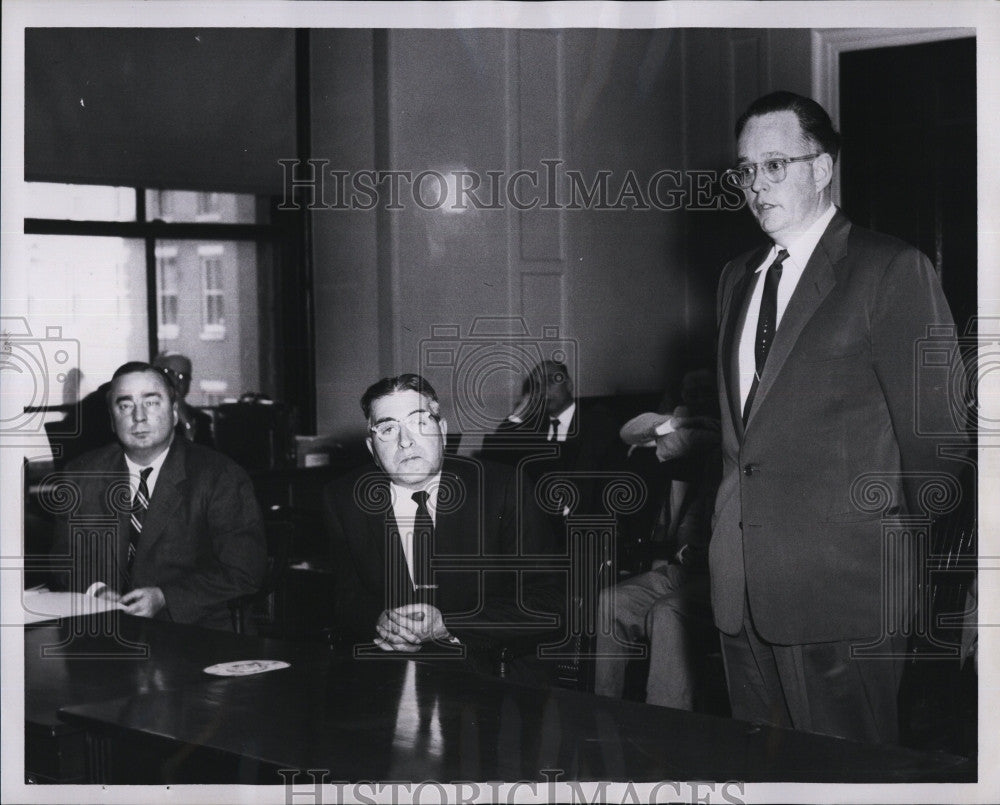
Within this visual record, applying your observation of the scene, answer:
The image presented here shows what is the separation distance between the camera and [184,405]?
330cm

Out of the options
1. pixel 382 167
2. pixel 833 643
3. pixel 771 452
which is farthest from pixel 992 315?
pixel 382 167

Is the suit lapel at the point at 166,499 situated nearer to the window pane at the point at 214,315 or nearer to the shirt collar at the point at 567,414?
the window pane at the point at 214,315

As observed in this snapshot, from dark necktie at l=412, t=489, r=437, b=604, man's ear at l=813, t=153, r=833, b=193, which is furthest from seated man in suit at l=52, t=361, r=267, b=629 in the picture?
man's ear at l=813, t=153, r=833, b=193

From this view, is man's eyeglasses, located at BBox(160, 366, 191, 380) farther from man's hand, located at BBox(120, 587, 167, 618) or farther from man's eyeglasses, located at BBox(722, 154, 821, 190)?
man's eyeglasses, located at BBox(722, 154, 821, 190)

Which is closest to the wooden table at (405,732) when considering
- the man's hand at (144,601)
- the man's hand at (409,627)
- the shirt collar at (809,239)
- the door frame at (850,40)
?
the man's hand at (409,627)

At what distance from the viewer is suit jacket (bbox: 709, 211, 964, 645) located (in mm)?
2100

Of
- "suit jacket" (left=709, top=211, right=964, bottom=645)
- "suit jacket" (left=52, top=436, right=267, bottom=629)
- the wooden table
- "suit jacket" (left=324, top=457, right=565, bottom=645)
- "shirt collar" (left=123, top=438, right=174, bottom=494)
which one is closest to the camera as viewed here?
the wooden table

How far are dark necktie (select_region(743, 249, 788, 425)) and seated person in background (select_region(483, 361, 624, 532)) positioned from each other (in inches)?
27.6

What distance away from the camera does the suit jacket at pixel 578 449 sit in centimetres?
280

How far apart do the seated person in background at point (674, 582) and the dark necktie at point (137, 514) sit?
1.18 m

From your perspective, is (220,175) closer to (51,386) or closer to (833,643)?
(51,386)

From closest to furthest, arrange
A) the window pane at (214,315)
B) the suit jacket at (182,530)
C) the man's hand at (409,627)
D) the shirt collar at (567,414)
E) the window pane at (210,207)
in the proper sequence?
the man's hand at (409,627)
the suit jacket at (182,530)
the shirt collar at (567,414)
the window pane at (214,315)
the window pane at (210,207)

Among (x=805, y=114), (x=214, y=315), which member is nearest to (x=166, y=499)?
(x=214, y=315)

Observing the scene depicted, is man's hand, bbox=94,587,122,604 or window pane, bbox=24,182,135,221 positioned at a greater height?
window pane, bbox=24,182,135,221
